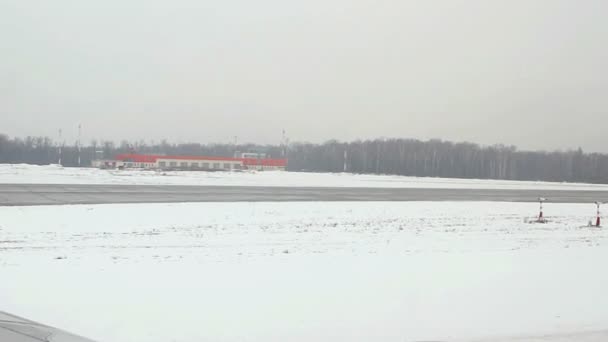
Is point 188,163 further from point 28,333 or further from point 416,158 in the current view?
point 28,333

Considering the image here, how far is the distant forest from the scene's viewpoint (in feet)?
376

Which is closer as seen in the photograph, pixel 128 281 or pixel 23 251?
pixel 128 281

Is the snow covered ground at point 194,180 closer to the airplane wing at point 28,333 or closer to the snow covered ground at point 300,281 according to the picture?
the snow covered ground at point 300,281

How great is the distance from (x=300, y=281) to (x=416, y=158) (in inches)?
4723

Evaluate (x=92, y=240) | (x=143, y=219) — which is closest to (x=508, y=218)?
(x=143, y=219)

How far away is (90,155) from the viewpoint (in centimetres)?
13962

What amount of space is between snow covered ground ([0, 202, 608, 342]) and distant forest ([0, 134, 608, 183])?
96.7 meters

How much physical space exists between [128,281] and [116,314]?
5.86ft

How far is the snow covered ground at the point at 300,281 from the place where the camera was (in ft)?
21.0

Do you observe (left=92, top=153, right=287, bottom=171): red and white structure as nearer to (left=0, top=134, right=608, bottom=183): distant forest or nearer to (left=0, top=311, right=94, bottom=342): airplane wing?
(left=0, top=134, right=608, bottom=183): distant forest

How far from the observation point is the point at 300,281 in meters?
8.61

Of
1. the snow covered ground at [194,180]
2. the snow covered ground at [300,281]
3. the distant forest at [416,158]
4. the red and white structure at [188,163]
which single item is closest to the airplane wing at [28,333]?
the snow covered ground at [300,281]

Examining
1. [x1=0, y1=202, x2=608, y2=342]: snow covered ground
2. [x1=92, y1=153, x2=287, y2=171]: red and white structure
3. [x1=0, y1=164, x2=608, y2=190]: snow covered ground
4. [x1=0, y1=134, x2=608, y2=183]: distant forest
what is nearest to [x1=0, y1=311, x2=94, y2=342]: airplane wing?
[x1=0, y1=202, x2=608, y2=342]: snow covered ground

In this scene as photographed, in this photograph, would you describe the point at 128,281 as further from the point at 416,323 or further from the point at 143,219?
the point at 143,219
